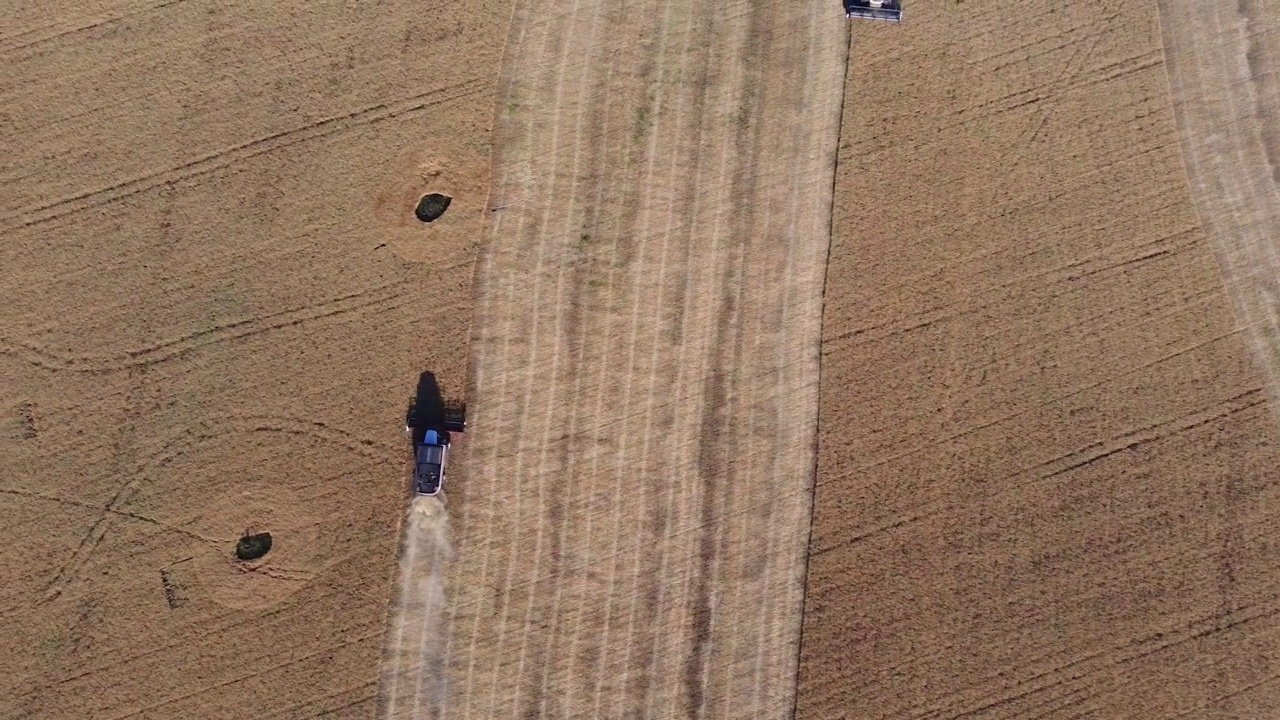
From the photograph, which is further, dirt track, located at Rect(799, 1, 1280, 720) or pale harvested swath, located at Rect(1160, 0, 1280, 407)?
pale harvested swath, located at Rect(1160, 0, 1280, 407)

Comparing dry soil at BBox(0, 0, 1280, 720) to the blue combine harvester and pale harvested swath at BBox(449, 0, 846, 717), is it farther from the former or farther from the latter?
the blue combine harvester

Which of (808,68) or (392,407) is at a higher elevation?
(808,68)

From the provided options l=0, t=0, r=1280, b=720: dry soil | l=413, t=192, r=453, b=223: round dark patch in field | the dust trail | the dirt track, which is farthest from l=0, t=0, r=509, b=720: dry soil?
the dirt track

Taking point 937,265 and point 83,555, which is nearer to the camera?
point 83,555

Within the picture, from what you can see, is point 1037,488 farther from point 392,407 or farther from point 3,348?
point 3,348

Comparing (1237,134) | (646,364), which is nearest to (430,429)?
(646,364)

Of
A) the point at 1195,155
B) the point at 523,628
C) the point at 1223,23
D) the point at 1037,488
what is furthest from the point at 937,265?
the point at 523,628

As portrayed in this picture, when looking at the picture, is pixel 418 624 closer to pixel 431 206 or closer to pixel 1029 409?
pixel 431 206
